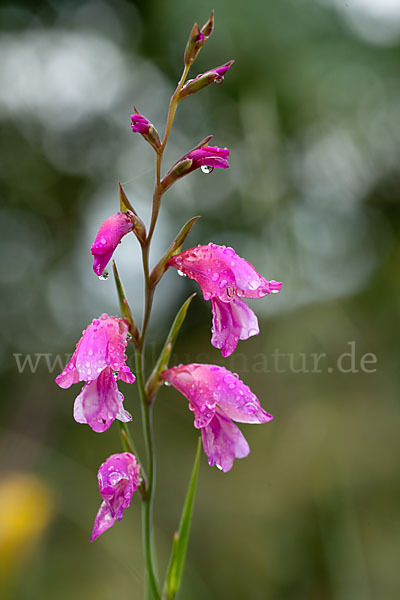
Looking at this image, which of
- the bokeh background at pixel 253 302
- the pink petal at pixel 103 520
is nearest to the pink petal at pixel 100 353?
the pink petal at pixel 103 520

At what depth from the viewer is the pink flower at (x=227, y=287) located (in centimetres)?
86

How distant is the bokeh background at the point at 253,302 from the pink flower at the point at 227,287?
1432mm

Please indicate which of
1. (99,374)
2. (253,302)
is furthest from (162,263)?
(253,302)

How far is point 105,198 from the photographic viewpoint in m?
3.67

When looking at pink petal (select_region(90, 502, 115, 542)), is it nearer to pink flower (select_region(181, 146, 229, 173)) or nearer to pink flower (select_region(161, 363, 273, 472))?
pink flower (select_region(161, 363, 273, 472))

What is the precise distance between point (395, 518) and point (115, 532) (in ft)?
4.82

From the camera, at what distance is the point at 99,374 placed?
0.81m

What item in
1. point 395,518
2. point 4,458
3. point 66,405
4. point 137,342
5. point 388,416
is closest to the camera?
point 137,342

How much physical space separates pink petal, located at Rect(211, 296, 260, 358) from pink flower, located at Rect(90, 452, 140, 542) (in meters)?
0.27

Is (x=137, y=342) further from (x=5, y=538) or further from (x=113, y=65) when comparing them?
(x=113, y=65)

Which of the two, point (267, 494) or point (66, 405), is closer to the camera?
point (267, 494)

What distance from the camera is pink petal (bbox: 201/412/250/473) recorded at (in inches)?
34.7

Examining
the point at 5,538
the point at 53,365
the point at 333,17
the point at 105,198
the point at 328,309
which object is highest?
the point at 333,17

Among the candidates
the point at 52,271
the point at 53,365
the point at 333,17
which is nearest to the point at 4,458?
the point at 53,365
